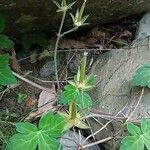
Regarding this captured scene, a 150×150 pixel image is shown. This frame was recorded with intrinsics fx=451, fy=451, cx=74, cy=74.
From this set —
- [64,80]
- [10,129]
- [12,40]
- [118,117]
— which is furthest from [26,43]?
[118,117]

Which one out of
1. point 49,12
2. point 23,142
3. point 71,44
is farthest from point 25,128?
point 71,44

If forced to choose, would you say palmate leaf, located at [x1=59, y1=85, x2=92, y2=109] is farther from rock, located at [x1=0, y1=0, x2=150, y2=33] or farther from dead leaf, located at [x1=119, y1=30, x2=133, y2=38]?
dead leaf, located at [x1=119, y1=30, x2=133, y2=38]

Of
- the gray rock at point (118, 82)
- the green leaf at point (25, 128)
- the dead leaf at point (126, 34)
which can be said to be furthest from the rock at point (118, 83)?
the green leaf at point (25, 128)

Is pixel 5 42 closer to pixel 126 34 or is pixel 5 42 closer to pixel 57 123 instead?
pixel 57 123

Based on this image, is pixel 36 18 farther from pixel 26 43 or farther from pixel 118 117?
pixel 118 117

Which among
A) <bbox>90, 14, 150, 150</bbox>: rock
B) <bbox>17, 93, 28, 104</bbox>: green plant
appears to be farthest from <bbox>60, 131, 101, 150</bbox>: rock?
<bbox>17, 93, 28, 104</bbox>: green plant

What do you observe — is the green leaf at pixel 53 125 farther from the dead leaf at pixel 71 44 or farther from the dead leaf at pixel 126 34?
the dead leaf at pixel 126 34
